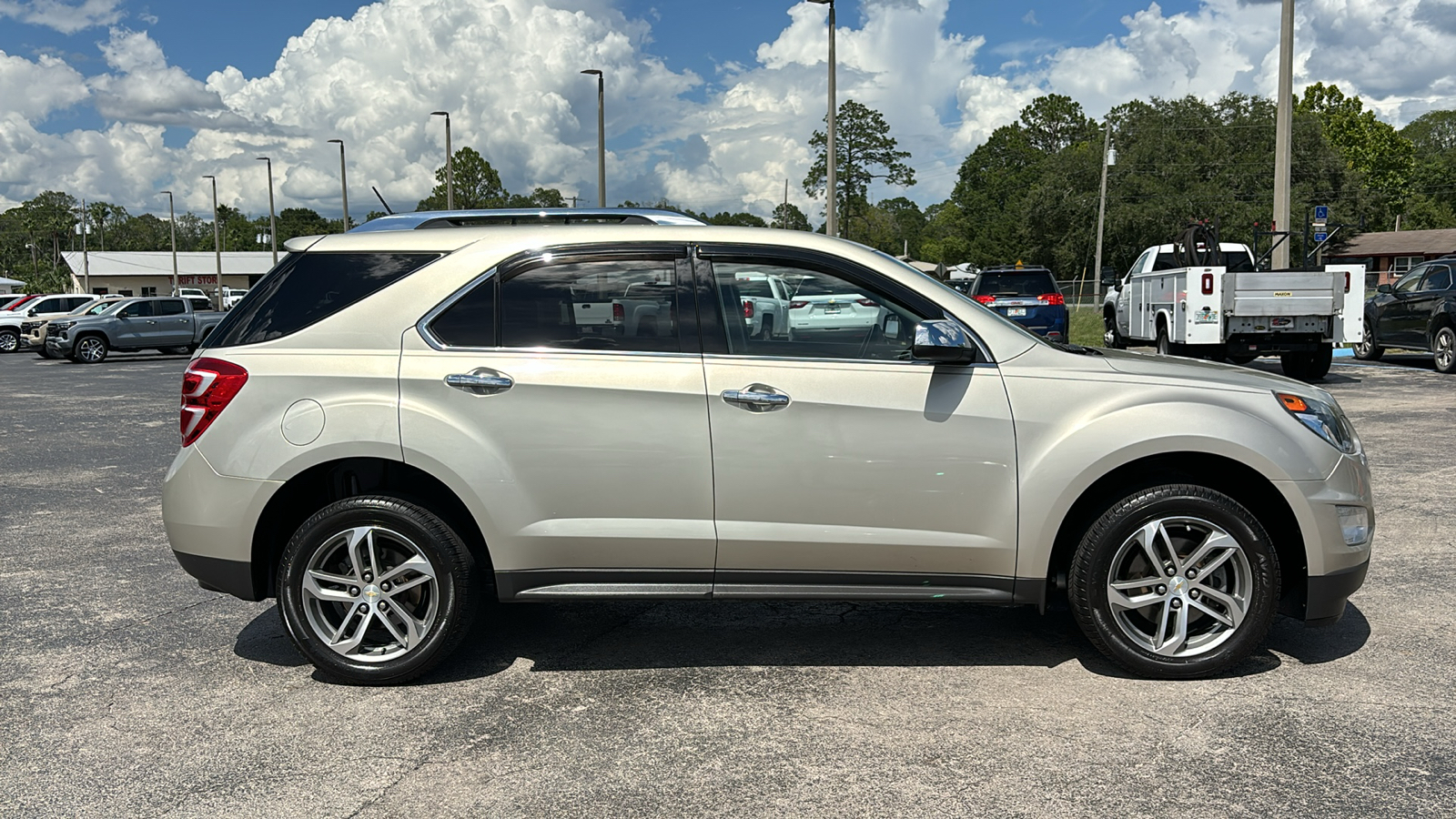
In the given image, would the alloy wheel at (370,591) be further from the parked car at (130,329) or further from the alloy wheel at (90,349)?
the alloy wheel at (90,349)

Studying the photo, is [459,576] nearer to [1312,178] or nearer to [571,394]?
[571,394]

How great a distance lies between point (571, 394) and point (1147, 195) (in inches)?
2672

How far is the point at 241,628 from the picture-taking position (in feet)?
16.7

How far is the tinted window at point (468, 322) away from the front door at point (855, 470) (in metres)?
0.86

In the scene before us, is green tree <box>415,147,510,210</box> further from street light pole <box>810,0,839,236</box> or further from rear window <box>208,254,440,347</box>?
rear window <box>208,254,440,347</box>

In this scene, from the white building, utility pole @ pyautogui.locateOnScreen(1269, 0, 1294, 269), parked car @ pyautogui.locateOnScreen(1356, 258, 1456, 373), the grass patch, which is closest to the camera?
parked car @ pyautogui.locateOnScreen(1356, 258, 1456, 373)

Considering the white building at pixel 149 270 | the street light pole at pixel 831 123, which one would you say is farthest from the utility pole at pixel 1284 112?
the white building at pixel 149 270

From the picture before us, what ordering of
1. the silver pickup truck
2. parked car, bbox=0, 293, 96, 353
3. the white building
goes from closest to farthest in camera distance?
the silver pickup truck
parked car, bbox=0, 293, 96, 353
the white building

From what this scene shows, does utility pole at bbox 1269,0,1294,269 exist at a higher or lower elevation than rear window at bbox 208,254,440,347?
higher

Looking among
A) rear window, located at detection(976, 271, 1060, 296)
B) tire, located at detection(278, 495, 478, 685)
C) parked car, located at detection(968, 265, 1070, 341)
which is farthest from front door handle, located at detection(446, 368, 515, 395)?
rear window, located at detection(976, 271, 1060, 296)

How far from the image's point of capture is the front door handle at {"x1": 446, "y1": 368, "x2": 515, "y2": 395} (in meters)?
4.15

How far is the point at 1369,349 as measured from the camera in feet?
63.7

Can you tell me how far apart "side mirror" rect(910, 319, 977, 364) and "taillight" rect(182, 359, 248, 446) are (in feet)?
8.49

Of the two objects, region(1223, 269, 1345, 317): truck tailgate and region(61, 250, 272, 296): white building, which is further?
region(61, 250, 272, 296): white building
